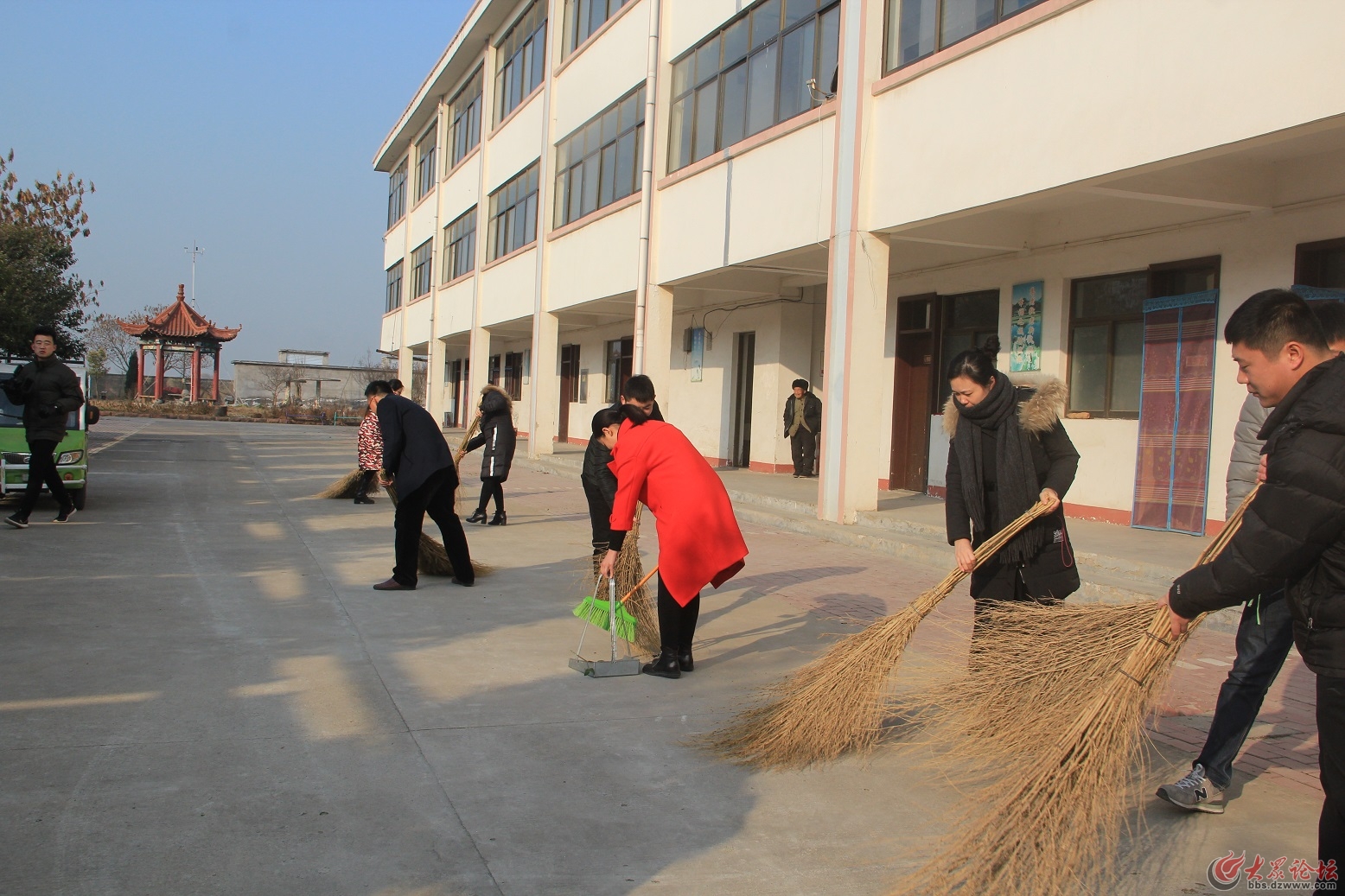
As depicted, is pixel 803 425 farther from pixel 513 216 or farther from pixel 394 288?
pixel 394 288

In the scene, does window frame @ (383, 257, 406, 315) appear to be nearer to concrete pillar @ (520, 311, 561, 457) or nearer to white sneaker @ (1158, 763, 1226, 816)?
concrete pillar @ (520, 311, 561, 457)

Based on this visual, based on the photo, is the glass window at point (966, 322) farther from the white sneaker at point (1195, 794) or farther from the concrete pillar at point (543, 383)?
the concrete pillar at point (543, 383)

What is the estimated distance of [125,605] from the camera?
22.5ft

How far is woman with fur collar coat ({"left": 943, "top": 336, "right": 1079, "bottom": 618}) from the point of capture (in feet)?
14.4

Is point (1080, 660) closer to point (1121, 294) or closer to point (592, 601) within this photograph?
point (592, 601)

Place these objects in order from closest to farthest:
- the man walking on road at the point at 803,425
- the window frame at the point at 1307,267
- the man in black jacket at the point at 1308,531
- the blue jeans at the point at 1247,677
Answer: the man in black jacket at the point at 1308,531 < the blue jeans at the point at 1247,677 < the window frame at the point at 1307,267 < the man walking on road at the point at 803,425

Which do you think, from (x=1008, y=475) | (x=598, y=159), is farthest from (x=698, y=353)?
(x=1008, y=475)

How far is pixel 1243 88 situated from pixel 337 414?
44368 mm

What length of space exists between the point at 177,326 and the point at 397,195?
50.1 feet

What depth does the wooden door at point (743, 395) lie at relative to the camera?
19344mm

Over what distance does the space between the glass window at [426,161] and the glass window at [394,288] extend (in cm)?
450

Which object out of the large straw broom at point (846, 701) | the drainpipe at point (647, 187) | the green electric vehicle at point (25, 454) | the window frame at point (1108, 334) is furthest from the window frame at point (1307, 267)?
the green electric vehicle at point (25, 454)

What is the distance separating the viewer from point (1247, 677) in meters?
3.70

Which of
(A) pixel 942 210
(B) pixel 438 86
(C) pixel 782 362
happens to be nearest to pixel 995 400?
(A) pixel 942 210
